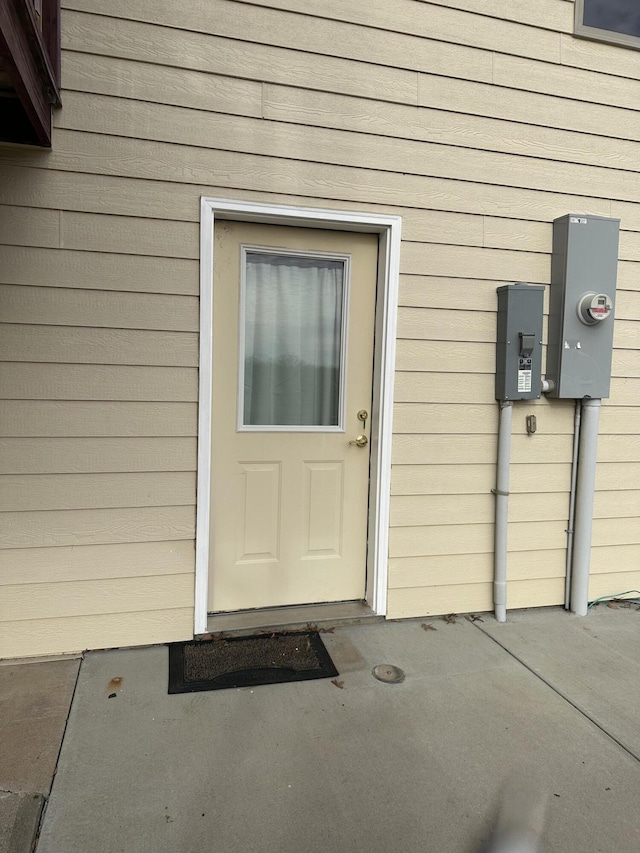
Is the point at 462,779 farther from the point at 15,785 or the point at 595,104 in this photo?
the point at 595,104

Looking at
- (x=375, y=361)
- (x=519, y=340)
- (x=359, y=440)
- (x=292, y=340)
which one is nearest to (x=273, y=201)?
(x=292, y=340)

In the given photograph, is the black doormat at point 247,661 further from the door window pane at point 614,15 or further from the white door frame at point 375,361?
the door window pane at point 614,15

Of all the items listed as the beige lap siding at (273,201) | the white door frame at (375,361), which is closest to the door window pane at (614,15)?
the beige lap siding at (273,201)

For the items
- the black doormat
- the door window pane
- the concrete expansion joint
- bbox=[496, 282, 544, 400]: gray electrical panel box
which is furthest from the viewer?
the door window pane

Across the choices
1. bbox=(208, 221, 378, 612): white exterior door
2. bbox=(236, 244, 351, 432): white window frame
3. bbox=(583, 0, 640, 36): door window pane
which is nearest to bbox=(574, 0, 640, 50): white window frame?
bbox=(583, 0, 640, 36): door window pane

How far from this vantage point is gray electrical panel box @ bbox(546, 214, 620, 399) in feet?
10.3

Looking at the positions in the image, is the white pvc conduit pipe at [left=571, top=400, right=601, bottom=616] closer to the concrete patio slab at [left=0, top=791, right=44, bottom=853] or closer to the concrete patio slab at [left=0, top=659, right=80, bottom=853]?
the concrete patio slab at [left=0, top=659, right=80, bottom=853]

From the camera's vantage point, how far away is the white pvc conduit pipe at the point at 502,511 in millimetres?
3168

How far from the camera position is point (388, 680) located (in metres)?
2.57

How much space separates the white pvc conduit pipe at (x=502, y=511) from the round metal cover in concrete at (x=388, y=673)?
2.95 ft

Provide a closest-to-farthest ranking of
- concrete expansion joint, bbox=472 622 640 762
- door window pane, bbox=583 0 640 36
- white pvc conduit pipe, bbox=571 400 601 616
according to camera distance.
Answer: concrete expansion joint, bbox=472 622 640 762 → door window pane, bbox=583 0 640 36 → white pvc conduit pipe, bbox=571 400 601 616

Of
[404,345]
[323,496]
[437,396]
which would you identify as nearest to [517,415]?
[437,396]

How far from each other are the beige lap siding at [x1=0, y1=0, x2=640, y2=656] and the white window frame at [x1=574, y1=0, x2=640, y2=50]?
0.05 metres

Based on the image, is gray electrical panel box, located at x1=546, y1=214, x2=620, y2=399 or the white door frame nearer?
the white door frame
